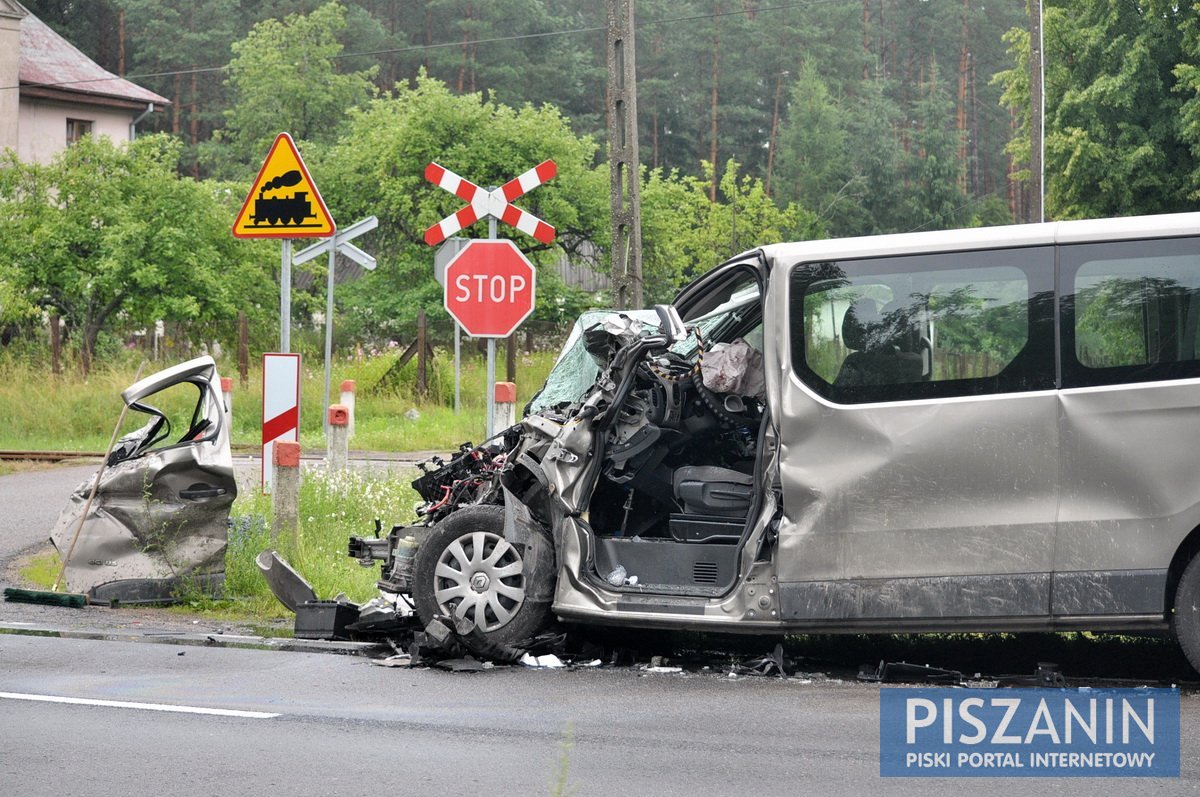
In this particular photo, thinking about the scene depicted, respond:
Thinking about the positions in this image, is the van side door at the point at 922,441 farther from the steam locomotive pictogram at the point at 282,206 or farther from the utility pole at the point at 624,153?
the utility pole at the point at 624,153

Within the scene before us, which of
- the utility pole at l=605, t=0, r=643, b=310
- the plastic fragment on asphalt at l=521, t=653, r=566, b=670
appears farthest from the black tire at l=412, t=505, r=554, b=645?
the utility pole at l=605, t=0, r=643, b=310

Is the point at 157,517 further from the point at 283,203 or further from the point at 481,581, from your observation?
the point at 481,581

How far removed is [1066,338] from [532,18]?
58802mm

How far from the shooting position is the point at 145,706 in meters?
6.78

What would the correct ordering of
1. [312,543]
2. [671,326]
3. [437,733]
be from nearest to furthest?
[437,733] → [671,326] → [312,543]

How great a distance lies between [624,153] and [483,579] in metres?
9.52

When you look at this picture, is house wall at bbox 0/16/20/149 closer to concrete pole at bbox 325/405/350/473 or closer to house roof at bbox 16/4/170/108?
house roof at bbox 16/4/170/108

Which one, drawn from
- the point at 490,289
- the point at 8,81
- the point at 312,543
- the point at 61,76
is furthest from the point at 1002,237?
the point at 61,76

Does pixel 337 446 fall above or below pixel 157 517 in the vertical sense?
above

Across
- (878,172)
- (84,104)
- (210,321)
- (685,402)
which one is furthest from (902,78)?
(685,402)

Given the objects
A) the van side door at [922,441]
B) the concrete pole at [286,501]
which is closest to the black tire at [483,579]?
the van side door at [922,441]

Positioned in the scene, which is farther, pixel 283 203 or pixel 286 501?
pixel 283 203

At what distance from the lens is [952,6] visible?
233 feet
